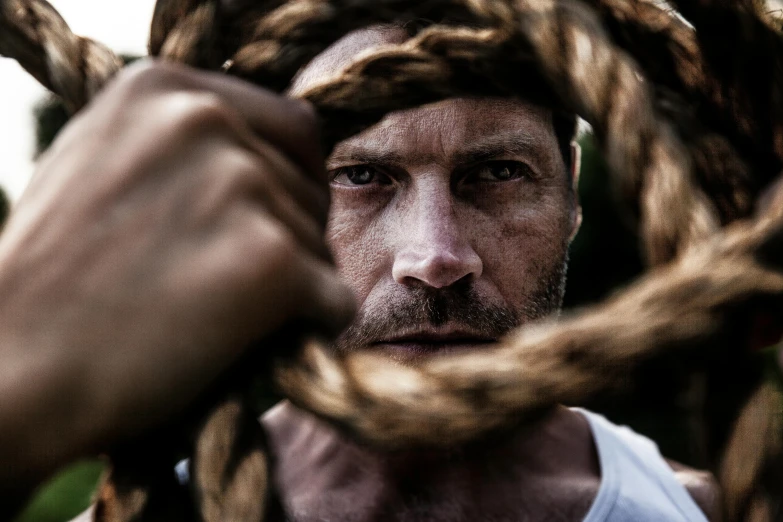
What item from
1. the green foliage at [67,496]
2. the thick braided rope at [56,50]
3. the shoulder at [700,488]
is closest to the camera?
the thick braided rope at [56,50]

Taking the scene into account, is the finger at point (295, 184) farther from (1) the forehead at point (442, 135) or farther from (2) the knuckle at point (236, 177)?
(1) the forehead at point (442, 135)

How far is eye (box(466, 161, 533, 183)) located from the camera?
31.9 inches

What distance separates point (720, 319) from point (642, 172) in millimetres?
90

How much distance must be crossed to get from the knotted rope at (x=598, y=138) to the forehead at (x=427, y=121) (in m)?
0.25

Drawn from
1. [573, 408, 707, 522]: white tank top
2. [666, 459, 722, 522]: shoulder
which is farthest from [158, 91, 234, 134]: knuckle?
[666, 459, 722, 522]: shoulder

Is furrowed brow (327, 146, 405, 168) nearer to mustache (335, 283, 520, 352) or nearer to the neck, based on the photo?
mustache (335, 283, 520, 352)

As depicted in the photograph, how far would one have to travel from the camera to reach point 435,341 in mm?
789

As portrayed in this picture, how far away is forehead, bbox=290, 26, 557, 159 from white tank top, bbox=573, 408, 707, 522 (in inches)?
14.3

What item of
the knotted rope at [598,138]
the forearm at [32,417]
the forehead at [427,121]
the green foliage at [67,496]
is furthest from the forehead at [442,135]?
the green foliage at [67,496]

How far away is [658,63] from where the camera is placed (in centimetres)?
45

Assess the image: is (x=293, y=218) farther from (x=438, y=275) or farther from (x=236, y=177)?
(x=438, y=275)

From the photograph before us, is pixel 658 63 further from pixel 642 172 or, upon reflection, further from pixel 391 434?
pixel 391 434

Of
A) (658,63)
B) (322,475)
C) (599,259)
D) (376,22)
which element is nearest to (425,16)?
(376,22)

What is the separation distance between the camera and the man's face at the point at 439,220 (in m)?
0.75
